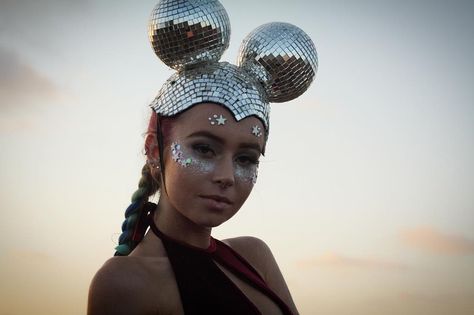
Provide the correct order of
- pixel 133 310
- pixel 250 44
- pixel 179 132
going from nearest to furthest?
pixel 133 310 < pixel 179 132 < pixel 250 44

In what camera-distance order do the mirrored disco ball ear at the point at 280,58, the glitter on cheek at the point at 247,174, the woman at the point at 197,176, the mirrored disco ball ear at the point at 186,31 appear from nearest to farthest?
the woman at the point at 197,176 → the glitter on cheek at the point at 247,174 → the mirrored disco ball ear at the point at 186,31 → the mirrored disco ball ear at the point at 280,58

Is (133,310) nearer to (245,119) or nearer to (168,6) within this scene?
(245,119)

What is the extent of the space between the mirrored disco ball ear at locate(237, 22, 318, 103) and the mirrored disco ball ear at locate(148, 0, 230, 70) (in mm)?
304

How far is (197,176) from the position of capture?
3.27 meters

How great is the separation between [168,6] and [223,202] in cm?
147

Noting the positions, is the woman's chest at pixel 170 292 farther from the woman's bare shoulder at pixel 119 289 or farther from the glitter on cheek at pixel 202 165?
the glitter on cheek at pixel 202 165

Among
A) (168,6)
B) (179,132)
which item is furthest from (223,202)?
(168,6)

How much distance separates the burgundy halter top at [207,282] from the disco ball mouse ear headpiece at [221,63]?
→ 2.96 ft

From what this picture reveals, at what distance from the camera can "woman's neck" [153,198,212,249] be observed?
3.48 metres

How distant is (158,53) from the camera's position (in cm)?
389

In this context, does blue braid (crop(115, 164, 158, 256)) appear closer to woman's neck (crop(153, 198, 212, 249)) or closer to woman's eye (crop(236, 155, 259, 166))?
woman's neck (crop(153, 198, 212, 249))

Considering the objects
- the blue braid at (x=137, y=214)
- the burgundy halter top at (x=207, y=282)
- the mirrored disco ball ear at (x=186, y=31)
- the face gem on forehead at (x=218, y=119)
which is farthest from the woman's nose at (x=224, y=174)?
the mirrored disco ball ear at (x=186, y=31)

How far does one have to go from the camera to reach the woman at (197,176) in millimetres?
3102

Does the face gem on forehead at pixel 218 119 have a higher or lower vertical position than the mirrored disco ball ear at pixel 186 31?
lower
